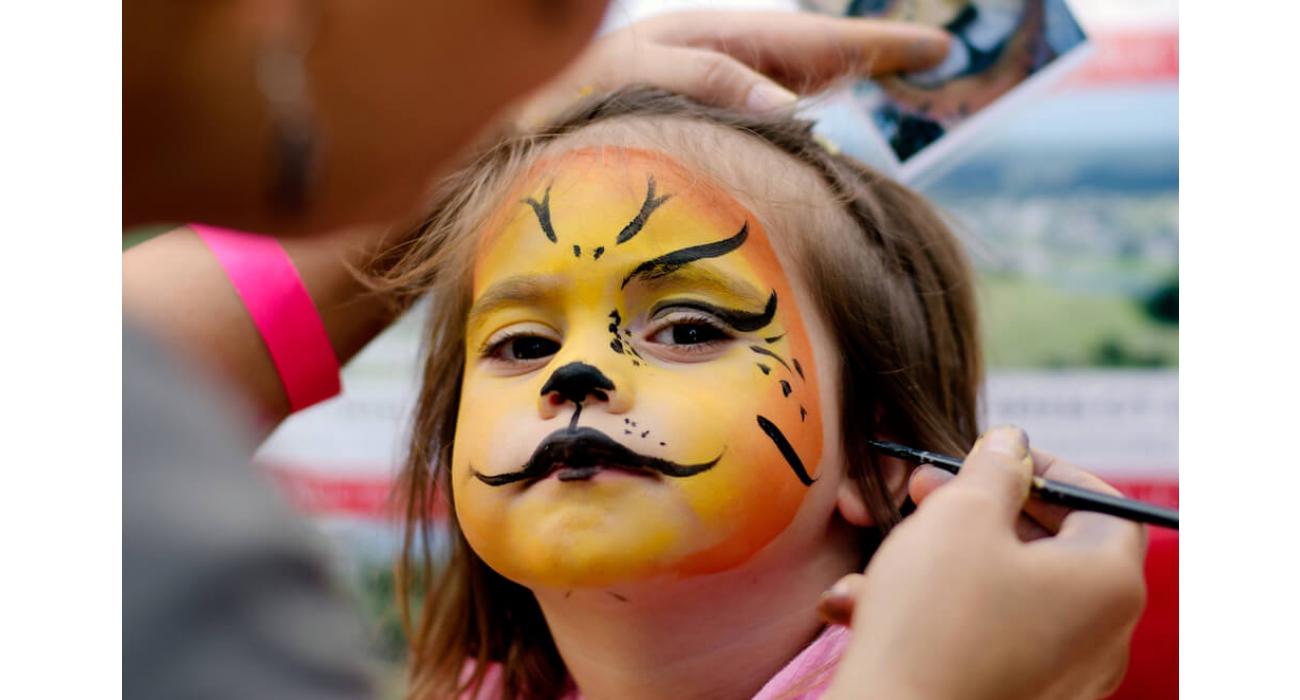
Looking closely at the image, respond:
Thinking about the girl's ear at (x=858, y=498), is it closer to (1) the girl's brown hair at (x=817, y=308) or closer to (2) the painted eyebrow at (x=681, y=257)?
(1) the girl's brown hair at (x=817, y=308)

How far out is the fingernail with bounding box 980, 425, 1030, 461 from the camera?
855 mm

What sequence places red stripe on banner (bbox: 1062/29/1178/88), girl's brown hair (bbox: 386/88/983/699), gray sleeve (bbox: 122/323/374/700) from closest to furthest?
gray sleeve (bbox: 122/323/374/700), girl's brown hair (bbox: 386/88/983/699), red stripe on banner (bbox: 1062/29/1178/88)

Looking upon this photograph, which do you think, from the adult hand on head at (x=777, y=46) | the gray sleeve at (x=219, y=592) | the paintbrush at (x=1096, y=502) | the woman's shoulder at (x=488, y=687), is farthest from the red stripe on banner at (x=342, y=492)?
the gray sleeve at (x=219, y=592)

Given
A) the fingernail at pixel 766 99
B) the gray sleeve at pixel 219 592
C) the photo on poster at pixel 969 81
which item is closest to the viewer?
the gray sleeve at pixel 219 592

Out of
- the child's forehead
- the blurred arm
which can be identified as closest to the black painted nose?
the child's forehead

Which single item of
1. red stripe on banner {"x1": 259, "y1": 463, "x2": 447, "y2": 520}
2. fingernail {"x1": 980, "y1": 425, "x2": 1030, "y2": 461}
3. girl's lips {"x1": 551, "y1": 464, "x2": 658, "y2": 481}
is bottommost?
red stripe on banner {"x1": 259, "y1": 463, "x2": 447, "y2": 520}

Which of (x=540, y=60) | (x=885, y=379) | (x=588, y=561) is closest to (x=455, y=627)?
(x=588, y=561)

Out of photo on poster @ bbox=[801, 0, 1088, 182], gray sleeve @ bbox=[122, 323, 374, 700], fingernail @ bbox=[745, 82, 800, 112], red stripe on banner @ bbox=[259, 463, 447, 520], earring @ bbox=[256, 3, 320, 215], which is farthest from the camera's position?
red stripe on banner @ bbox=[259, 463, 447, 520]

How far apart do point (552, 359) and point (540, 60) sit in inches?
15.5

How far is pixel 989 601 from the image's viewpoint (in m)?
0.77

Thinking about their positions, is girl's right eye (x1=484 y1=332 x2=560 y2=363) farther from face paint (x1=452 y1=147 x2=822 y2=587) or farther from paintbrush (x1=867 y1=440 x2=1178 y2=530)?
paintbrush (x1=867 y1=440 x2=1178 y2=530)

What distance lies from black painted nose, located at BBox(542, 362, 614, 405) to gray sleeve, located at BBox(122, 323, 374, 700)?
50cm

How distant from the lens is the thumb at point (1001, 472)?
819mm
